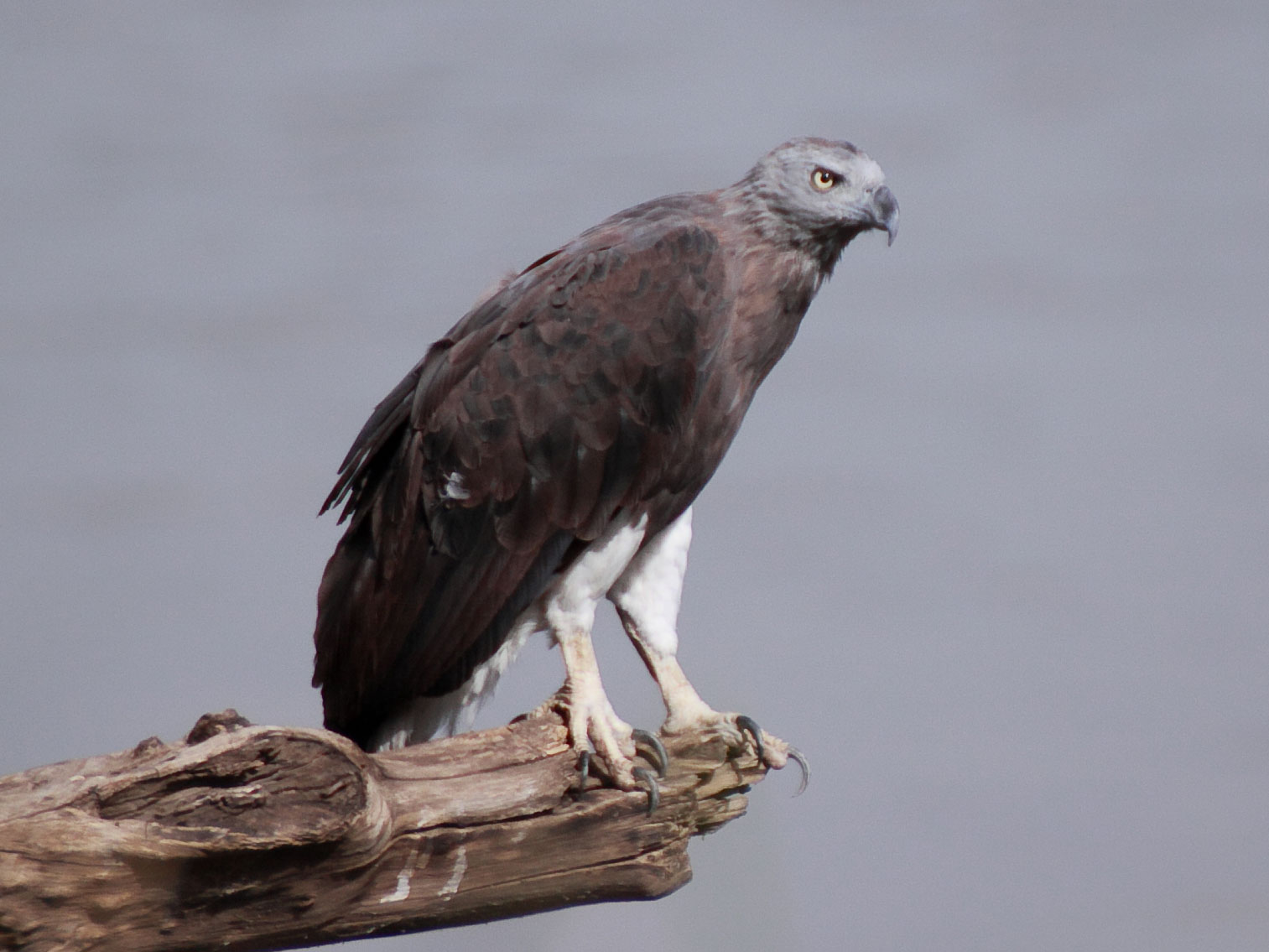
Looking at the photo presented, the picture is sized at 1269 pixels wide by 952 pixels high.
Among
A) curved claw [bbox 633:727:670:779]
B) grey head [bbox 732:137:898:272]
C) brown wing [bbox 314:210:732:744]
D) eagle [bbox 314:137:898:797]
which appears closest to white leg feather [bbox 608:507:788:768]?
eagle [bbox 314:137:898:797]

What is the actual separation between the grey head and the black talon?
1.01 m

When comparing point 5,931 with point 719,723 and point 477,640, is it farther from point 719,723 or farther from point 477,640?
point 719,723

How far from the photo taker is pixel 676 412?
Answer: 2512mm

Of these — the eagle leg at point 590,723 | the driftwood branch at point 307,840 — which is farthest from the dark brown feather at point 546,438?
the driftwood branch at point 307,840

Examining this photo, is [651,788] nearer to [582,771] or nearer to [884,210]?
[582,771]

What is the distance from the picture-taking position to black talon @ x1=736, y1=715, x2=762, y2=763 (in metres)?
2.61

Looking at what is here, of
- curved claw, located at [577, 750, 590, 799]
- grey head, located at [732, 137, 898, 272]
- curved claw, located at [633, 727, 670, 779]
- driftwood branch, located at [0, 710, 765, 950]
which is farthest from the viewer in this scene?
grey head, located at [732, 137, 898, 272]

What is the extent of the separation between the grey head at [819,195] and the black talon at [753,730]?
3.32 feet

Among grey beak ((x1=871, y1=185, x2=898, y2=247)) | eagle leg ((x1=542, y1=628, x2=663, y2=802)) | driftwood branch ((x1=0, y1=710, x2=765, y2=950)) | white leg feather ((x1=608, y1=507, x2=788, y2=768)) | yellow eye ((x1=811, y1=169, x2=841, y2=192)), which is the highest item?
yellow eye ((x1=811, y1=169, x2=841, y2=192))

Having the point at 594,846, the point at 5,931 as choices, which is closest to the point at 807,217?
the point at 594,846

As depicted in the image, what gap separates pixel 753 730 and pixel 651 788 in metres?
0.36

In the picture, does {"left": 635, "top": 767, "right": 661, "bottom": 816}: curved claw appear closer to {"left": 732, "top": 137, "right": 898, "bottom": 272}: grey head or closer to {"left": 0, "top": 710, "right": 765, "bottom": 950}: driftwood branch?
{"left": 0, "top": 710, "right": 765, "bottom": 950}: driftwood branch

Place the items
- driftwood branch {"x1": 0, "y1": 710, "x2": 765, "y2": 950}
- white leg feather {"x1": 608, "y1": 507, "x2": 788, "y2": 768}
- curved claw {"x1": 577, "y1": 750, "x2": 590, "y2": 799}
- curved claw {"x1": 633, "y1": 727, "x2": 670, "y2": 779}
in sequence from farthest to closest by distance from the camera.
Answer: white leg feather {"x1": 608, "y1": 507, "x2": 788, "y2": 768}, curved claw {"x1": 633, "y1": 727, "x2": 670, "y2": 779}, curved claw {"x1": 577, "y1": 750, "x2": 590, "y2": 799}, driftwood branch {"x1": 0, "y1": 710, "x2": 765, "y2": 950}

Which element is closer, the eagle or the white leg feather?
the eagle
